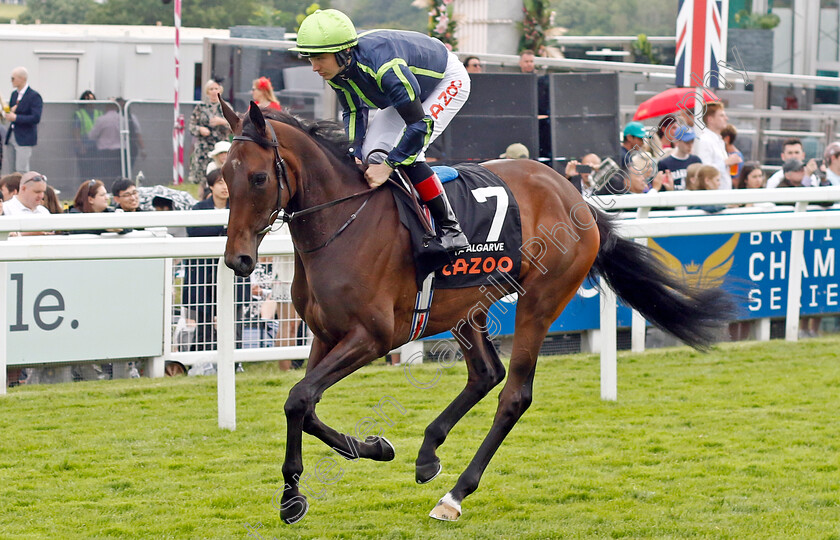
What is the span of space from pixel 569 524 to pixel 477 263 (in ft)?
3.56

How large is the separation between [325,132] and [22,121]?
8.82m

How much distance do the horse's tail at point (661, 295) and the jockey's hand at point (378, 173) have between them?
1.43m

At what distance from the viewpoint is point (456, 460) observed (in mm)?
5074

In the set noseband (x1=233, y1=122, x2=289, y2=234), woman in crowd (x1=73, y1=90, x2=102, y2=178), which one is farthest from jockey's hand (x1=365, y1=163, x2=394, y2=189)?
woman in crowd (x1=73, y1=90, x2=102, y2=178)

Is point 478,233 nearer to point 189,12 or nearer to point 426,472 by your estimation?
point 426,472

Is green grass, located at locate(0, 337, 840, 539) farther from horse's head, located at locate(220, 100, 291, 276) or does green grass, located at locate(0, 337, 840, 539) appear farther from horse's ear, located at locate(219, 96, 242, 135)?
horse's ear, located at locate(219, 96, 242, 135)

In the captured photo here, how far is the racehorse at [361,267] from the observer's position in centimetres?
398

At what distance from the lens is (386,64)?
161 inches

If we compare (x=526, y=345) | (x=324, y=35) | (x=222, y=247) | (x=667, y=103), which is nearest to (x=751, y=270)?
(x=667, y=103)

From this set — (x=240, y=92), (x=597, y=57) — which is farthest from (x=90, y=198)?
(x=597, y=57)

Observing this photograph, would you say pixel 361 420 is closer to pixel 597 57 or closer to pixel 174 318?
pixel 174 318

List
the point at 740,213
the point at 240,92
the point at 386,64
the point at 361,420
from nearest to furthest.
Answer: the point at 386,64 < the point at 361,420 < the point at 740,213 < the point at 240,92

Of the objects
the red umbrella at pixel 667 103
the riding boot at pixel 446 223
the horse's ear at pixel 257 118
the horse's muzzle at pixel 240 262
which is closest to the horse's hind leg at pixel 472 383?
the riding boot at pixel 446 223

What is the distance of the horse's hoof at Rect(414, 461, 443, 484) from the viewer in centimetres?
447
